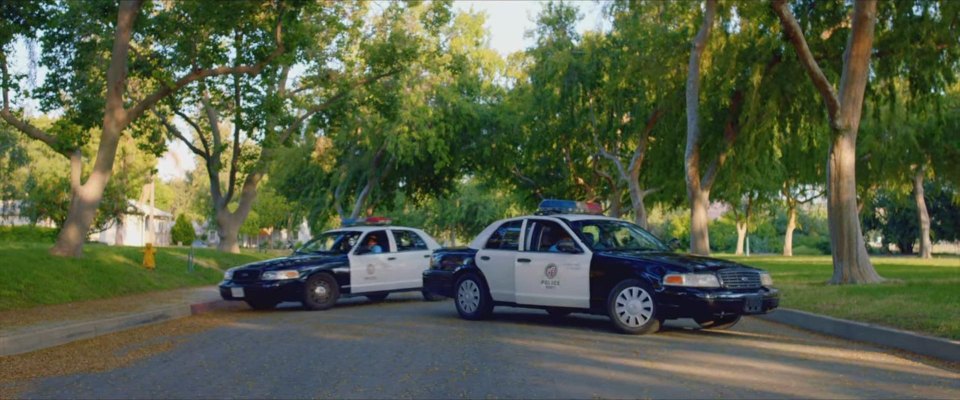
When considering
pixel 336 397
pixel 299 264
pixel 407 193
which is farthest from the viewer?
pixel 407 193

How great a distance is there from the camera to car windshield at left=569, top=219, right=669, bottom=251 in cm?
1377

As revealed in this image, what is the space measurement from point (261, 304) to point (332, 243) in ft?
6.08

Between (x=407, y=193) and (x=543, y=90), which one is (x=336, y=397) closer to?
(x=543, y=90)

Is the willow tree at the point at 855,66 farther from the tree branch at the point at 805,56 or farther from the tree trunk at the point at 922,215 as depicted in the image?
the tree trunk at the point at 922,215

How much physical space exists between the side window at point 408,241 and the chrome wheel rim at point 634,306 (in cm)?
745

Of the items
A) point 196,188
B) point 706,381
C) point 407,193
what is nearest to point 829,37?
point 706,381

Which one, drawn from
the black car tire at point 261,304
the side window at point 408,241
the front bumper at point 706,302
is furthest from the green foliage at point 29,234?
the front bumper at point 706,302

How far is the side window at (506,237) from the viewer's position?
14727mm

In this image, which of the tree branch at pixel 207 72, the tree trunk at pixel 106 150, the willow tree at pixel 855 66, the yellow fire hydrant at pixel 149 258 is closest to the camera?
the willow tree at pixel 855 66

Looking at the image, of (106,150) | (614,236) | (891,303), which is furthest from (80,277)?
(891,303)

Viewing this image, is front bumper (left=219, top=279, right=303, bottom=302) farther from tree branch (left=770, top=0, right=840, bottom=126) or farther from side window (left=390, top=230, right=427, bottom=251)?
tree branch (left=770, top=0, right=840, bottom=126)

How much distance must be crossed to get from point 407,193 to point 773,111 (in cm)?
2569

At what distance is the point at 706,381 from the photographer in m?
8.75

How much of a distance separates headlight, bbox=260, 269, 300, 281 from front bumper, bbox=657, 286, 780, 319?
293 inches
